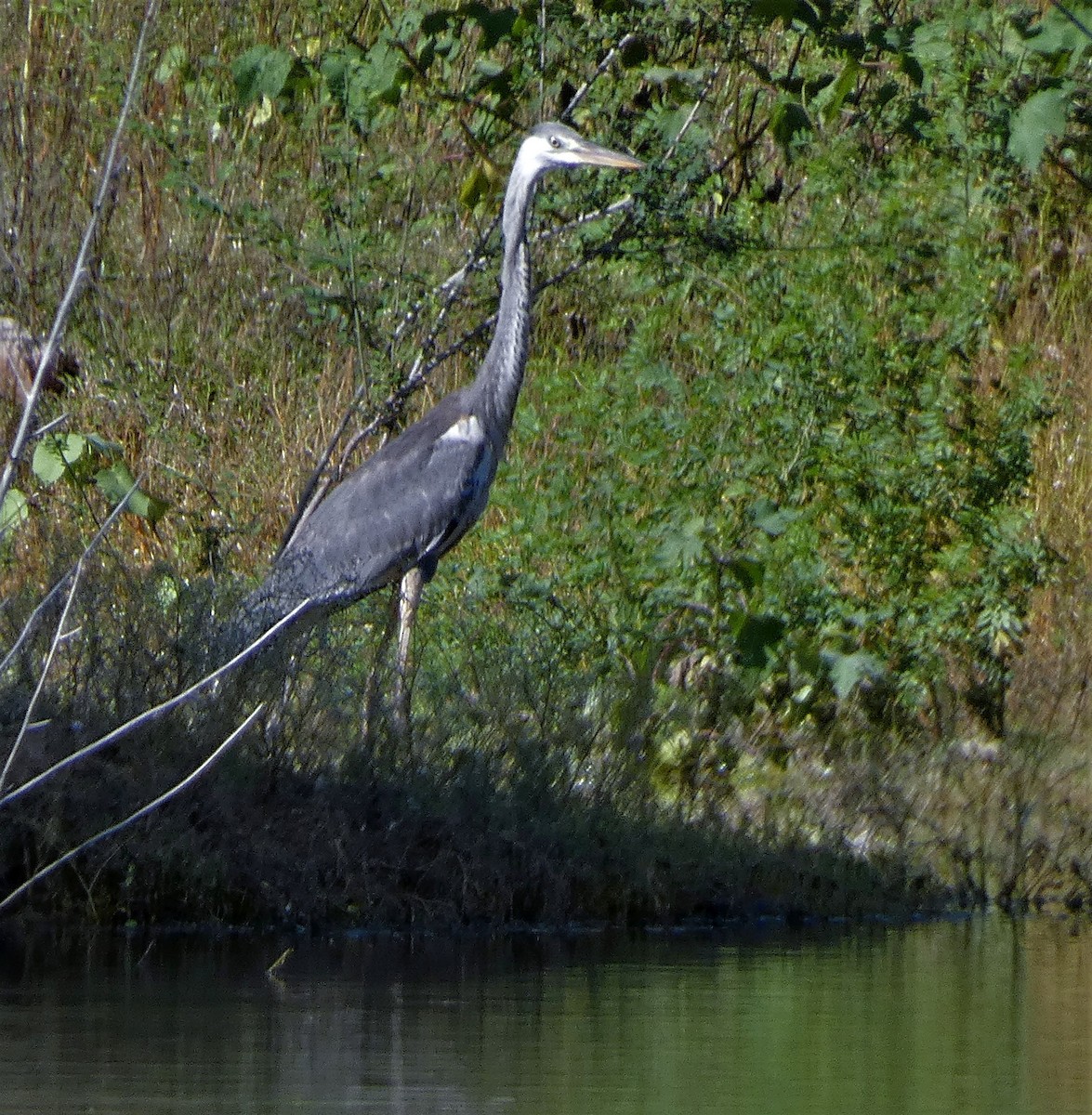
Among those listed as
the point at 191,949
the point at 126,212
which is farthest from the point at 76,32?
the point at 191,949

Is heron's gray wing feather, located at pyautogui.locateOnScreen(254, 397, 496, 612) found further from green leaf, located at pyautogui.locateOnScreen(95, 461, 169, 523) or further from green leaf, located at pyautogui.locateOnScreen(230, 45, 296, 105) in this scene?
green leaf, located at pyautogui.locateOnScreen(230, 45, 296, 105)

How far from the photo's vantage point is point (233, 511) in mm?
11547

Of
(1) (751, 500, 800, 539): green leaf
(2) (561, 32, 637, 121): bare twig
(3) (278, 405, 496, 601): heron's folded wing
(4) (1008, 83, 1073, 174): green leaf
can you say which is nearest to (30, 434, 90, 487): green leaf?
(3) (278, 405, 496, 601): heron's folded wing

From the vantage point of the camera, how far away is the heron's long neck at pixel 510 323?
30.4 feet

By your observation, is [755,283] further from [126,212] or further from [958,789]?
[126,212]

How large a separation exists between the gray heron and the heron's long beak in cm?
5

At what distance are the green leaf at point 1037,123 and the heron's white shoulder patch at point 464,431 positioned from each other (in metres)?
2.61

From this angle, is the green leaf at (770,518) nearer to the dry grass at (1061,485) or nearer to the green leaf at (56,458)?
the dry grass at (1061,485)

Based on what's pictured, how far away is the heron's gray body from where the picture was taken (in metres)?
9.19

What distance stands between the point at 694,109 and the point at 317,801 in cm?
375

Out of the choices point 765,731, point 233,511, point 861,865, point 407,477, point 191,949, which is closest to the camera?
point 191,949

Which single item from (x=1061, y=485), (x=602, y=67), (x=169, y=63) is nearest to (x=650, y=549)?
(x=602, y=67)

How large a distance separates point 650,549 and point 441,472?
1.09 metres

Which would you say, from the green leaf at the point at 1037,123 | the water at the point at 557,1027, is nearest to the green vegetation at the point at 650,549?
the green leaf at the point at 1037,123
